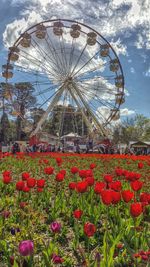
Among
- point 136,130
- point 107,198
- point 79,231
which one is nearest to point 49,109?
point 79,231

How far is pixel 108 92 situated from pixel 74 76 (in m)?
3.94

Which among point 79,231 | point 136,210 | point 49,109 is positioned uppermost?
point 49,109

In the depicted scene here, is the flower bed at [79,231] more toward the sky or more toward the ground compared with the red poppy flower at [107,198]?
more toward the ground

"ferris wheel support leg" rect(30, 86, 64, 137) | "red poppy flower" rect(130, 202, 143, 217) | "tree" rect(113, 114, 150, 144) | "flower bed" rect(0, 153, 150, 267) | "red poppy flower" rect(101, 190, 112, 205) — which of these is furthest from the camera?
"tree" rect(113, 114, 150, 144)

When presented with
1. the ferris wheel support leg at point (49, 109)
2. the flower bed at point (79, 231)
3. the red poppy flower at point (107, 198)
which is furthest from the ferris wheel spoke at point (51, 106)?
the red poppy flower at point (107, 198)

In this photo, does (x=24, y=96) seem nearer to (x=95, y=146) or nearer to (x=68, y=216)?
(x=95, y=146)

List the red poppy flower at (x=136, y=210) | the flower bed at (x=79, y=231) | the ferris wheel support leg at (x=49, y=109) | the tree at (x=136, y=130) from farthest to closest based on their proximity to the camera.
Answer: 1. the tree at (x=136, y=130)
2. the ferris wheel support leg at (x=49, y=109)
3. the red poppy flower at (x=136, y=210)
4. the flower bed at (x=79, y=231)

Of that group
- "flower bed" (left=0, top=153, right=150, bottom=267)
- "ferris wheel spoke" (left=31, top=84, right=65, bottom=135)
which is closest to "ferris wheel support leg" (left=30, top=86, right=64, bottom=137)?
"ferris wheel spoke" (left=31, top=84, right=65, bottom=135)

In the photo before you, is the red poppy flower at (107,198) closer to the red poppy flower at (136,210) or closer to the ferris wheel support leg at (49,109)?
the red poppy flower at (136,210)

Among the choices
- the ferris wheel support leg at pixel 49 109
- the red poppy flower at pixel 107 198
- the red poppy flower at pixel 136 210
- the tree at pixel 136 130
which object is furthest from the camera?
the tree at pixel 136 130

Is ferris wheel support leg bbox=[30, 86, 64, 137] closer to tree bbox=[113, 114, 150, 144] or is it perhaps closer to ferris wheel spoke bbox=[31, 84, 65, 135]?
ferris wheel spoke bbox=[31, 84, 65, 135]

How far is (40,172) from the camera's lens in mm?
11117

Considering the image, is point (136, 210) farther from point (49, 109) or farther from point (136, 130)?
point (136, 130)

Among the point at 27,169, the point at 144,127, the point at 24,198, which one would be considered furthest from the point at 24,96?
the point at 24,198
